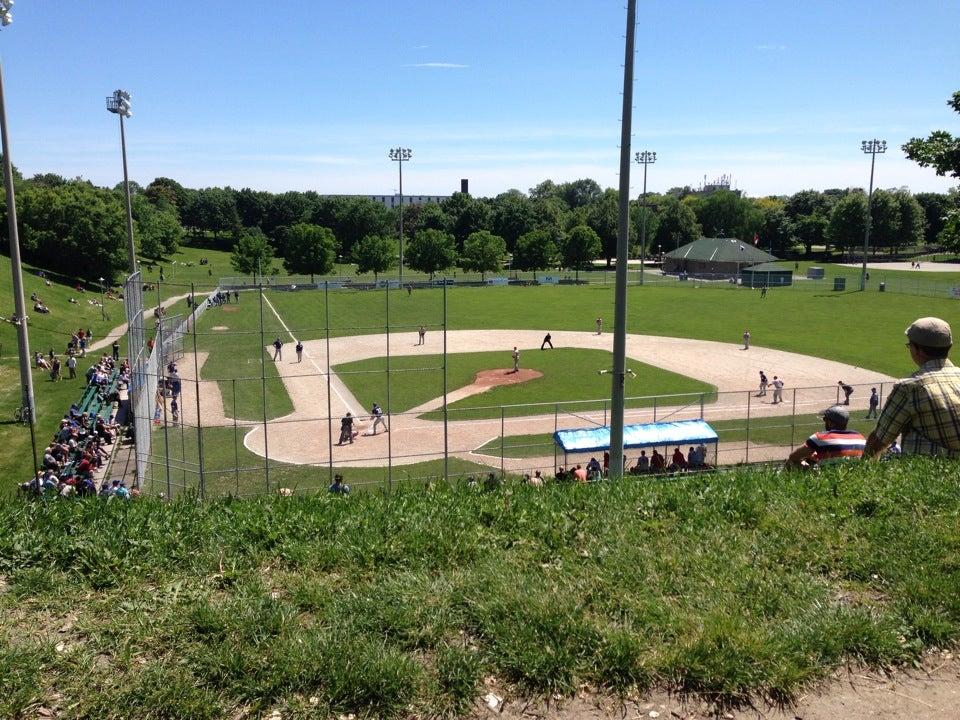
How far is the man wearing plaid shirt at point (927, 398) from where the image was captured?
19.0ft

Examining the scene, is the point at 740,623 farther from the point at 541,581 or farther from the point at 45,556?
the point at 45,556

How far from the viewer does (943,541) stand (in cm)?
536

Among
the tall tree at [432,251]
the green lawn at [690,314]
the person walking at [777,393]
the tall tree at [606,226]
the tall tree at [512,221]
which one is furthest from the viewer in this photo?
the tall tree at [512,221]

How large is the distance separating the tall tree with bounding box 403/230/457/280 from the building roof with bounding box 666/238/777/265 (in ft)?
92.3

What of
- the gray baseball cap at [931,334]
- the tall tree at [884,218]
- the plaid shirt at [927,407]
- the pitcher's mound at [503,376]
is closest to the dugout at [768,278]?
the tall tree at [884,218]

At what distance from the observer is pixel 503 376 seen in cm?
3556

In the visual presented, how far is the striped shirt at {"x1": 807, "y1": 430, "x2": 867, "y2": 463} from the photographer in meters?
7.60

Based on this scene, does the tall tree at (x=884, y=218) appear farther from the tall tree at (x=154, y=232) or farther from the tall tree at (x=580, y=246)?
the tall tree at (x=154, y=232)

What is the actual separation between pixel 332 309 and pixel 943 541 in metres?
52.5

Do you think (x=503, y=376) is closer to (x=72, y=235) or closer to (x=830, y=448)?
(x=830, y=448)

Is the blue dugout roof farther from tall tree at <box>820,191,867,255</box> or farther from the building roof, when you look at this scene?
tall tree at <box>820,191,867,255</box>

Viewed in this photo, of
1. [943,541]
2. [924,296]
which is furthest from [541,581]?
[924,296]

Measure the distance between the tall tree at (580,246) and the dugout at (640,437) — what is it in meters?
70.1

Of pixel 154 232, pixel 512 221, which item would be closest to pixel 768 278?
pixel 512 221
